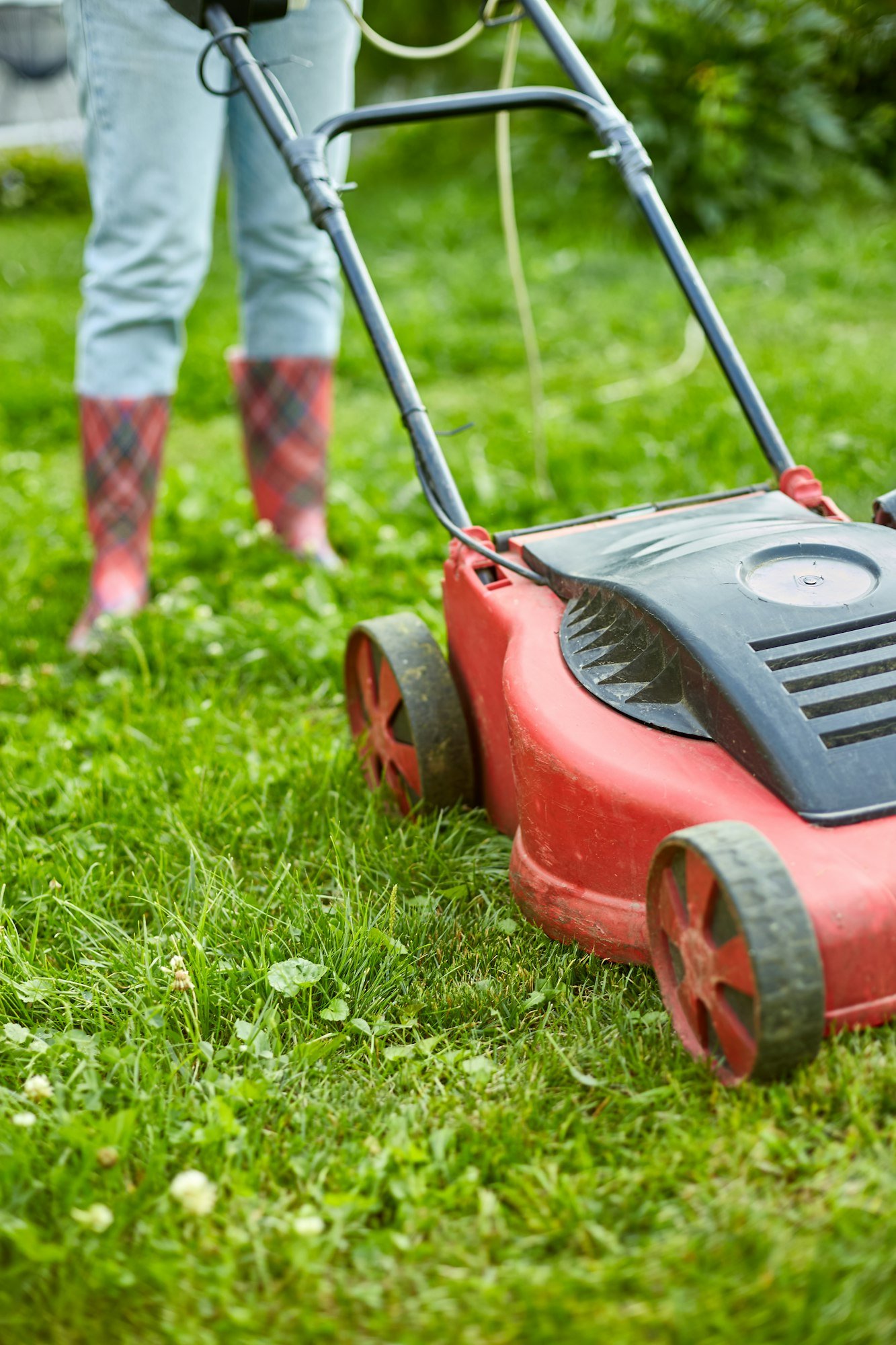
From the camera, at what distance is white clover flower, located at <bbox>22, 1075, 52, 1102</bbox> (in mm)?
1178

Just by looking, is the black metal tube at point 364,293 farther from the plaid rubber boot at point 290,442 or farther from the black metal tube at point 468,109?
the plaid rubber boot at point 290,442

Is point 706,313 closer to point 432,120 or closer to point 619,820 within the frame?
point 432,120

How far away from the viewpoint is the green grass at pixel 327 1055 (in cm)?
98

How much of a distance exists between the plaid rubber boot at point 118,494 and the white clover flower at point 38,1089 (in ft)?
3.67

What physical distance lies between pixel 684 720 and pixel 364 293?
2.36 feet

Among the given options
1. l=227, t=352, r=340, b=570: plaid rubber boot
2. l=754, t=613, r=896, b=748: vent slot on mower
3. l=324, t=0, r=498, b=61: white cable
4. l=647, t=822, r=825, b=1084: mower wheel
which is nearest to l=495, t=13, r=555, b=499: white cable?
l=324, t=0, r=498, b=61: white cable

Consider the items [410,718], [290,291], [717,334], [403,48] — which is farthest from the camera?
[290,291]

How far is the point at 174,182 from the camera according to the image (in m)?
2.04

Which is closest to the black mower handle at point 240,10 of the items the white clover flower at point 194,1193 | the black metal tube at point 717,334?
the black metal tube at point 717,334

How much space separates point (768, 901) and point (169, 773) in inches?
39.3

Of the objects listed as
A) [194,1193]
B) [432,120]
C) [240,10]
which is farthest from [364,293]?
[194,1193]

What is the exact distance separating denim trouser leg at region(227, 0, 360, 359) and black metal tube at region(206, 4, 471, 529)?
0.40m

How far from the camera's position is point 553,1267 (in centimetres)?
99

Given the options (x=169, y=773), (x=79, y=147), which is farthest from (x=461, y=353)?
(x=79, y=147)
